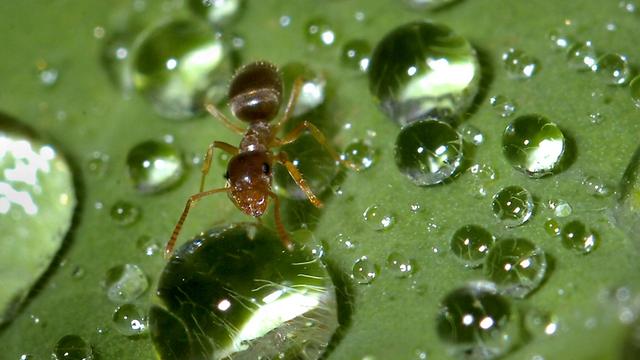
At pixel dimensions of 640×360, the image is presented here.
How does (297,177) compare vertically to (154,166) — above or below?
below

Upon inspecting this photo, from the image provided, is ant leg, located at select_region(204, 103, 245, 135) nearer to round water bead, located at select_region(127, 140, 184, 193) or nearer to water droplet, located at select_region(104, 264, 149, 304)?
round water bead, located at select_region(127, 140, 184, 193)

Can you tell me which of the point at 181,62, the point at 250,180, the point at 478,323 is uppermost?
the point at 181,62

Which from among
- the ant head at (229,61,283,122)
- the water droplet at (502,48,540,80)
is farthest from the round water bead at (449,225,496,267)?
the ant head at (229,61,283,122)

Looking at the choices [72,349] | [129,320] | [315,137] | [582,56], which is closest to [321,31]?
[315,137]

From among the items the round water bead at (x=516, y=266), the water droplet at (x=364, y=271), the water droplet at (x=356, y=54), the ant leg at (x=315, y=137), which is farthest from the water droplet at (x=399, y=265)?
the water droplet at (x=356, y=54)

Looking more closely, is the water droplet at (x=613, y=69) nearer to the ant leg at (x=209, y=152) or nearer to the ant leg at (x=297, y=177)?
the ant leg at (x=297, y=177)

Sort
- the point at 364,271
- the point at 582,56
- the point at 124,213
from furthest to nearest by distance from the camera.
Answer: the point at 124,213
the point at 582,56
the point at 364,271

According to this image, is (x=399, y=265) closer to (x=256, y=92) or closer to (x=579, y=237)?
(x=579, y=237)

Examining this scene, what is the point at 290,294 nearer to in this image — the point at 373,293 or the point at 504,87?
the point at 373,293
